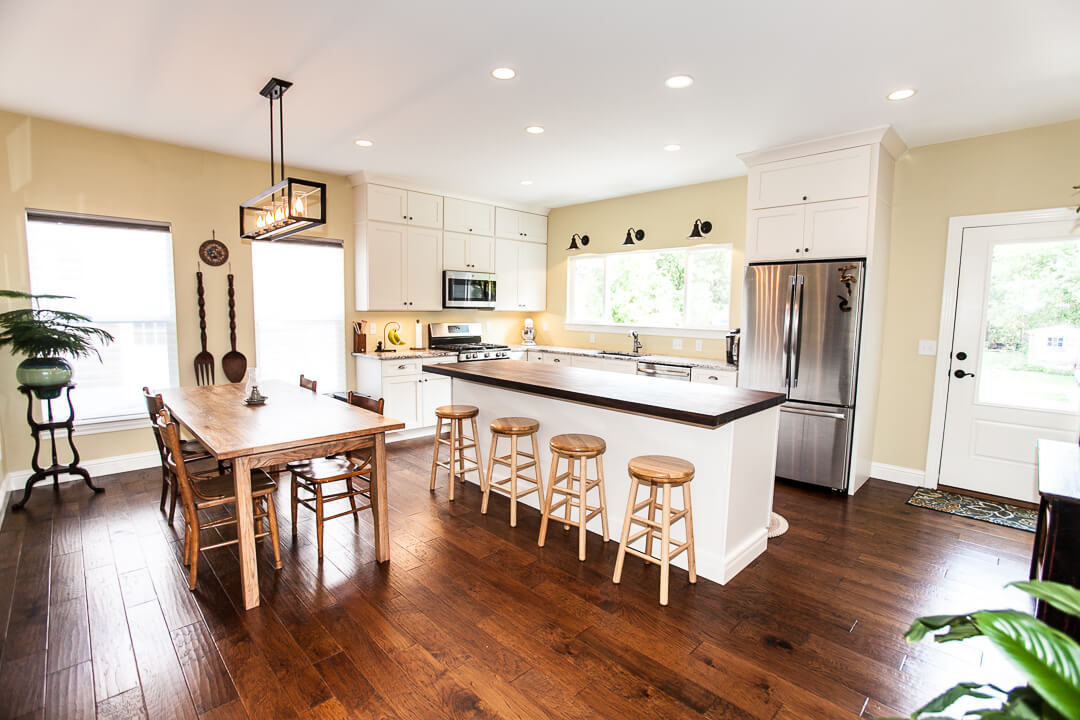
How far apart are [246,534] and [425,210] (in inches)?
162

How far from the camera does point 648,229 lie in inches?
233

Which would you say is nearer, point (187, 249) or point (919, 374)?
point (919, 374)

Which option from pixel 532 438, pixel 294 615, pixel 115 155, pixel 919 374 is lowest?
pixel 294 615

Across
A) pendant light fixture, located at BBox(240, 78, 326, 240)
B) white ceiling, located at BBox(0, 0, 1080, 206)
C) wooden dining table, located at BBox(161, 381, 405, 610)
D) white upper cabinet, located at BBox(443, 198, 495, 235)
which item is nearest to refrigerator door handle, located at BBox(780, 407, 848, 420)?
white ceiling, located at BBox(0, 0, 1080, 206)

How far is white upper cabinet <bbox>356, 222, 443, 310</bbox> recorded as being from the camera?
17.5 ft

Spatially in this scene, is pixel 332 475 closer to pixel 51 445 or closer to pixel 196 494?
pixel 196 494

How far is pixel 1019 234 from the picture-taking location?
3740 mm

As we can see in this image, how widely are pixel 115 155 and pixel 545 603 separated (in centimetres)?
472

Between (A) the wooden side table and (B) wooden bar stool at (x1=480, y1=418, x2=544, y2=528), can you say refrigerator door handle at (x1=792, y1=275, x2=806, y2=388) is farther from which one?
(A) the wooden side table

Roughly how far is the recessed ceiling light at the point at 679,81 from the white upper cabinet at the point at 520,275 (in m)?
3.63

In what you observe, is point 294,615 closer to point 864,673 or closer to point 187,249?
point 864,673

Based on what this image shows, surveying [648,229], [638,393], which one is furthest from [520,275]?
[638,393]

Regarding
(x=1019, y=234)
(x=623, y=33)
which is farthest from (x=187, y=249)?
(x=1019, y=234)

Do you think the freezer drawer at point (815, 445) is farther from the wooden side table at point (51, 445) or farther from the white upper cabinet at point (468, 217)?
the wooden side table at point (51, 445)
